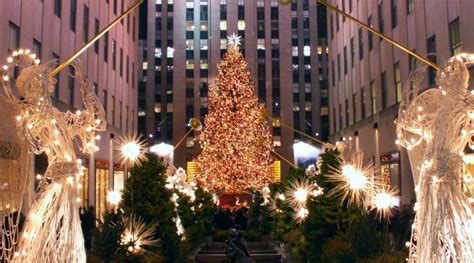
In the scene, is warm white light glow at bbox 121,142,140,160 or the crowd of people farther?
the crowd of people

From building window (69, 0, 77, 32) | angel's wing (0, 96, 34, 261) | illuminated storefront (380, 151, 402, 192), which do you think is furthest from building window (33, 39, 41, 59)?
illuminated storefront (380, 151, 402, 192)

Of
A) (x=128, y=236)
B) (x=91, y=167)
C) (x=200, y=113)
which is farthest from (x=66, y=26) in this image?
(x=200, y=113)

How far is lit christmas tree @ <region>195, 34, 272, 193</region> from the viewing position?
36344 mm

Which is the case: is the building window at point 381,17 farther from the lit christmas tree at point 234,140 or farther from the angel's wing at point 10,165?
the angel's wing at point 10,165

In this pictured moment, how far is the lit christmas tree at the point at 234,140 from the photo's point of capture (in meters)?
36.3

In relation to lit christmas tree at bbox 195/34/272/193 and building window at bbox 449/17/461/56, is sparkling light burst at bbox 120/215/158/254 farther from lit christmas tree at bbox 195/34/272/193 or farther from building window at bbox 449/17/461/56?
lit christmas tree at bbox 195/34/272/193

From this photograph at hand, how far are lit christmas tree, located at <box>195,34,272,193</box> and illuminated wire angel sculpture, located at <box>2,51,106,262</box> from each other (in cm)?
2727

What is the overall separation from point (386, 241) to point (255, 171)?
79.6ft

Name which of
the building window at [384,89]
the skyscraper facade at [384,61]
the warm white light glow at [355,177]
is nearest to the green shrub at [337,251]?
the warm white light glow at [355,177]

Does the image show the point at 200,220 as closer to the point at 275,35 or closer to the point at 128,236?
the point at 128,236

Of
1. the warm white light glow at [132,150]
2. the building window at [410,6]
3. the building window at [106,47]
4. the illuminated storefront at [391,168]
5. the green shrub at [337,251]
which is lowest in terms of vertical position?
the green shrub at [337,251]

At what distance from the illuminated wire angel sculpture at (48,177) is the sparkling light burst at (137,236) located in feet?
15.2

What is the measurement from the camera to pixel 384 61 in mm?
32156

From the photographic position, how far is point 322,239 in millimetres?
16078
